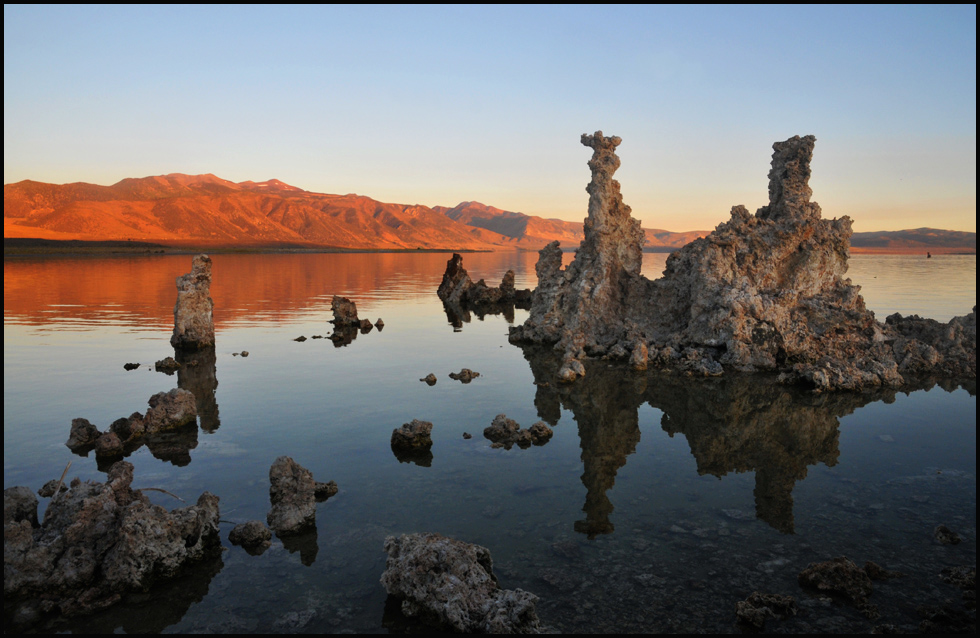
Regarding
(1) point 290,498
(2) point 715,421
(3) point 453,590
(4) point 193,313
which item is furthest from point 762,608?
(4) point 193,313

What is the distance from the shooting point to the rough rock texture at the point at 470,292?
184ft

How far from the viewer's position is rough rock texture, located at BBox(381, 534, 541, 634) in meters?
8.66

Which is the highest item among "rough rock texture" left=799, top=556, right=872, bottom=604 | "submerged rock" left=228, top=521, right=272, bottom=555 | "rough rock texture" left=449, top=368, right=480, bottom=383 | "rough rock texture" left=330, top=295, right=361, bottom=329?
"rough rock texture" left=330, top=295, right=361, bottom=329

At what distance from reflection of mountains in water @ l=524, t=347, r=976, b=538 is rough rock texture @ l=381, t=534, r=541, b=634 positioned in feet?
10.3

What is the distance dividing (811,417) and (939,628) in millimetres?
11305

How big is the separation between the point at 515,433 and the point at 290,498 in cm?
700

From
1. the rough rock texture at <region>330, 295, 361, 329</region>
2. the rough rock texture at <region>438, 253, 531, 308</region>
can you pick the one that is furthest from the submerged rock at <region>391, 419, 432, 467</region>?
the rough rock texture at <region>438, 253, 531, 308</region>

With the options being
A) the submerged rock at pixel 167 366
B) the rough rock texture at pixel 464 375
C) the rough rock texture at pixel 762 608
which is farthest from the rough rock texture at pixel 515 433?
the submerged rock at pixel 167 366

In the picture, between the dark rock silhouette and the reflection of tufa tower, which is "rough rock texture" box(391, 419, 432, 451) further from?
the dark rock silhouette

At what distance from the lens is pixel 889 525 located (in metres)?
12.0

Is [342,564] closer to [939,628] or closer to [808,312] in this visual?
[939,628]

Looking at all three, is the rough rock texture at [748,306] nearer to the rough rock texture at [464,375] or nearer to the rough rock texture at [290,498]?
the rough rock texture at [464,375]

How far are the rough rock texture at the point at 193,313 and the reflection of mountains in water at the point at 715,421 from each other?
645 inches

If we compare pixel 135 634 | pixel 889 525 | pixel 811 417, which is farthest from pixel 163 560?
pixel 811 417
